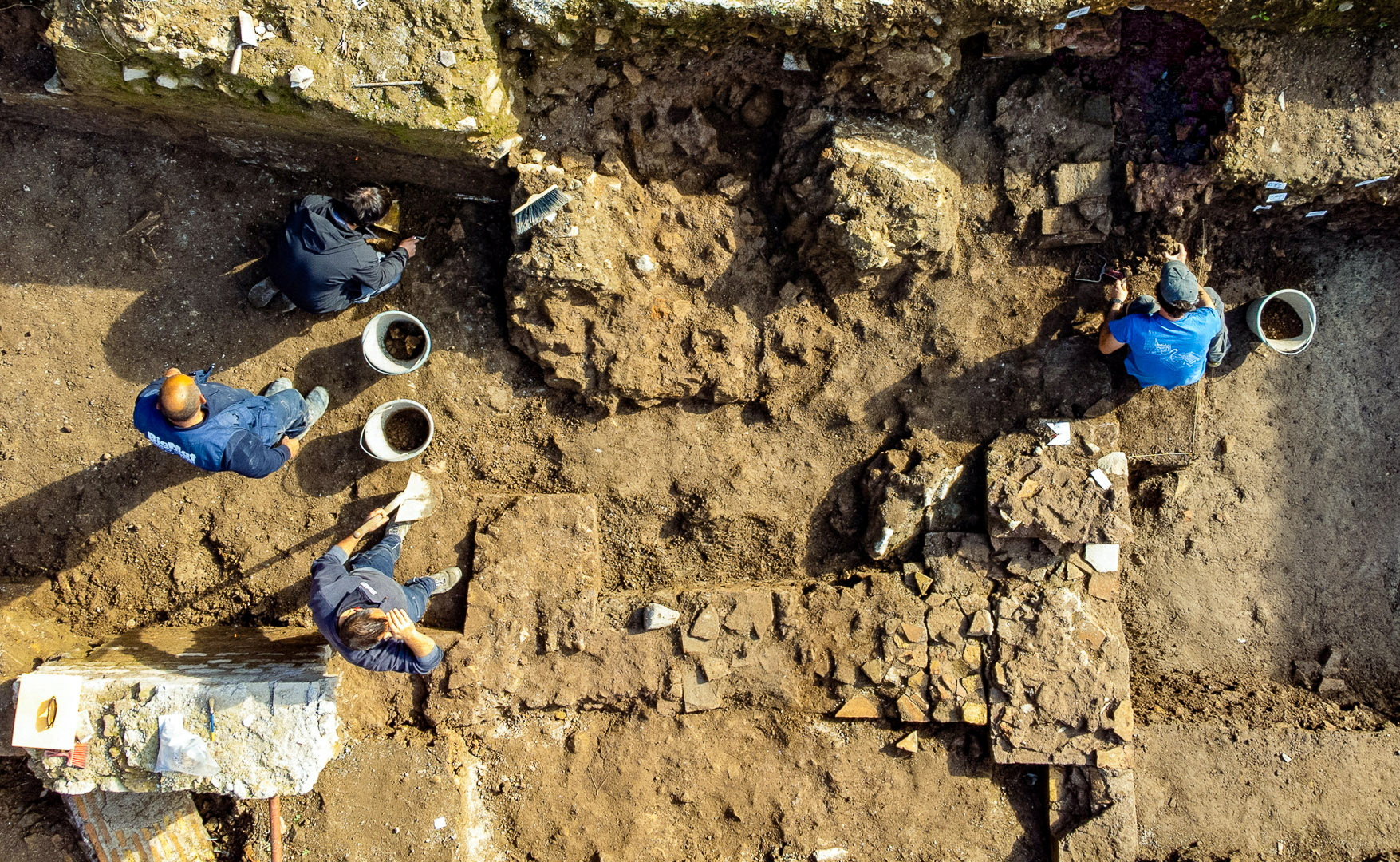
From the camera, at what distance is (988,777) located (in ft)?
13.7

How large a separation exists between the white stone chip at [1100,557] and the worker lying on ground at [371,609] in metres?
3.45

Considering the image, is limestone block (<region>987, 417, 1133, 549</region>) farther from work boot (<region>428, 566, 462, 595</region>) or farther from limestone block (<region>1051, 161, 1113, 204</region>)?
work boot (<region>428, 566, 462, 595</region>)

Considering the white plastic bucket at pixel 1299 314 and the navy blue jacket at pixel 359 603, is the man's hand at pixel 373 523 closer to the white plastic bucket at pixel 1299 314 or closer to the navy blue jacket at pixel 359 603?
the navy blue jacket at pixel 359 603

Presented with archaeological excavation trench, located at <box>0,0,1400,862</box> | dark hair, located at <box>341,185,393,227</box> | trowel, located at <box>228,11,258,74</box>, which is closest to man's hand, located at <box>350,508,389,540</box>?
archaeological excavation trench, located at <box>0,0,1400,862</box>

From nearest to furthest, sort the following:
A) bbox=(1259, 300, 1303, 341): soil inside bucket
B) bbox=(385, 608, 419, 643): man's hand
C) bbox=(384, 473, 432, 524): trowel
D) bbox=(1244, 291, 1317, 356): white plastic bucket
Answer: bbox=(385, 608, 419, 643): man's hand, bbox=(384, 473, 432, 524): trowel, bbox=(1244, 291, 1317, 356): white plastic bucket, bbox=(1259, 300, 1303, 341): soil inside bucket

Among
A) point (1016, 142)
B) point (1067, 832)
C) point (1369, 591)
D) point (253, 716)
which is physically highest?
point (1016, 142)

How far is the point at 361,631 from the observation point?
3.30 meters

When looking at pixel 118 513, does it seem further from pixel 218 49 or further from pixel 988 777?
pixel 988 777

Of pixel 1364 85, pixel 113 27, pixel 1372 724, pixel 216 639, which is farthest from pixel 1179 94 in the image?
pixel 216 639

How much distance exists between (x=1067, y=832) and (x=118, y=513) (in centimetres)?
538

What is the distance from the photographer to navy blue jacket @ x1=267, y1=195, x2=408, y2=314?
12.3ft

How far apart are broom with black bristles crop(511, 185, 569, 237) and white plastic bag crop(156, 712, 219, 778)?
2890mm

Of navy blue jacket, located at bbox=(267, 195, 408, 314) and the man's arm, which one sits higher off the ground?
navy blue jacket, located at bbox=(267, 195, 408, 314)

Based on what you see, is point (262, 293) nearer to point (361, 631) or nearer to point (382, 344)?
point (382, 344)
